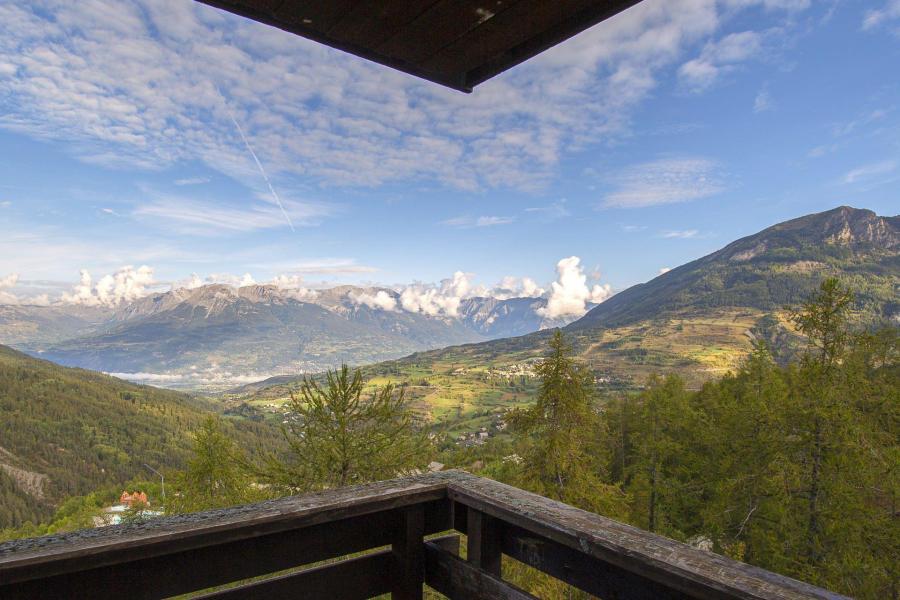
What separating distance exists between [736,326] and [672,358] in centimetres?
4898

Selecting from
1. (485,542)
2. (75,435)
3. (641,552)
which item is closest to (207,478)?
(485,542)

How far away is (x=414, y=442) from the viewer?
1534cm

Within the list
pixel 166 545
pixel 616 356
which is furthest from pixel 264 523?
pixel 616 356

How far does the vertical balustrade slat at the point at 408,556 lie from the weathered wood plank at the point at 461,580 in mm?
48

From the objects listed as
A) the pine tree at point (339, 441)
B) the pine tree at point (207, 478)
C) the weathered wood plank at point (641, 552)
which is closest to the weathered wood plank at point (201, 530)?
the weathered wood plank at point (641, 552)

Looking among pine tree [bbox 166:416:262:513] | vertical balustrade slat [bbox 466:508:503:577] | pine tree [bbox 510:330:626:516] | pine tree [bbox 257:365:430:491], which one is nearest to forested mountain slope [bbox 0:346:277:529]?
pine tree [bbox 166:416:262:513]

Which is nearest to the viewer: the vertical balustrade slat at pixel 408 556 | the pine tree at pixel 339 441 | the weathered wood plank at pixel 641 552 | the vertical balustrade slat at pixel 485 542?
the weathered wood plank at pixel 641 552

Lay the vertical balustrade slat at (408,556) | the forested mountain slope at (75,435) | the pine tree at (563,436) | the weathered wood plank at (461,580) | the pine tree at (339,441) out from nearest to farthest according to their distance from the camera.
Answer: the weathered wood plank at (461,580)
the vertical balustrade slat at (408,556)
the pine tree at (339,441)
the pine tree at (563,436)
the forested mountain slope at (75,435)

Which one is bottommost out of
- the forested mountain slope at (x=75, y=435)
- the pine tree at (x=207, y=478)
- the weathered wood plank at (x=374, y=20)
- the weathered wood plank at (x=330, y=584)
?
the forested mountain slope at (x=75, y=435)

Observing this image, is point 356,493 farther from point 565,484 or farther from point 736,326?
point 736,326

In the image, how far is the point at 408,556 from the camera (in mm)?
1996

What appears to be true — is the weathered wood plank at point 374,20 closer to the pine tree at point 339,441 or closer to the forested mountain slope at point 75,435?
the pine tree at point 339,441

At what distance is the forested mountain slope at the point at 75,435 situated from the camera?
10900 centimetres

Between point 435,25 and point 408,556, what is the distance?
247cm
